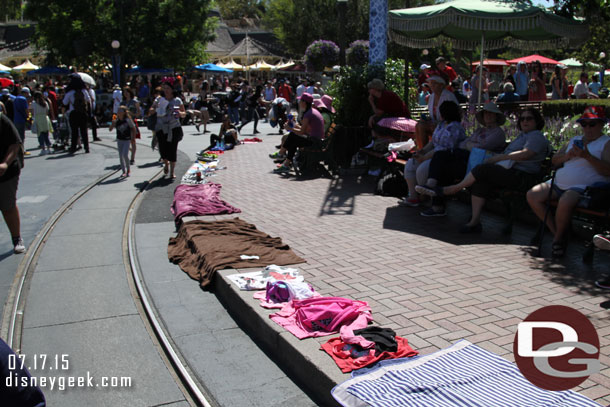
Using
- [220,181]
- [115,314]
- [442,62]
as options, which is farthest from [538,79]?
[115,314]

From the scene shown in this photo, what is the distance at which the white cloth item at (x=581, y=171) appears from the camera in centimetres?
584

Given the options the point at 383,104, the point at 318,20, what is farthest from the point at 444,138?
the point at 318,20

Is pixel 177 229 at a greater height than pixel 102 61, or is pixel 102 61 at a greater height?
pixel 102 61

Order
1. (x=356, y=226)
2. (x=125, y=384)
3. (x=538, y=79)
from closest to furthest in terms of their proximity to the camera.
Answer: (x=125, y=384)
(x=356, y=226)
(x=538, y=79)

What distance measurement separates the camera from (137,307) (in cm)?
538

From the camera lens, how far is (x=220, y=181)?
A: 11.1 metres

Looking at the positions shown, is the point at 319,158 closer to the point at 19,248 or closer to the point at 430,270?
the point at 19,248

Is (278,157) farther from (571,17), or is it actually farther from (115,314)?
(115,314)

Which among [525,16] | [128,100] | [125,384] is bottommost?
[125,384]

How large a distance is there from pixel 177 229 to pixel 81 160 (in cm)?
833

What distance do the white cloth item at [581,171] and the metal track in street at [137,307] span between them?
4181mm

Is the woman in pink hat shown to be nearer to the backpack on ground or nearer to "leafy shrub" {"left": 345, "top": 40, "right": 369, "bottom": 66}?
the backpack on ground

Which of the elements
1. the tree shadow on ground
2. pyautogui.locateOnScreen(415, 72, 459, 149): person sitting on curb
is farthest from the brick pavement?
pyautogui.locateOnScreen(415, 72, 459, 149): person sitting on curb

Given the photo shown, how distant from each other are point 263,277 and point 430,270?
1574 millimetres
